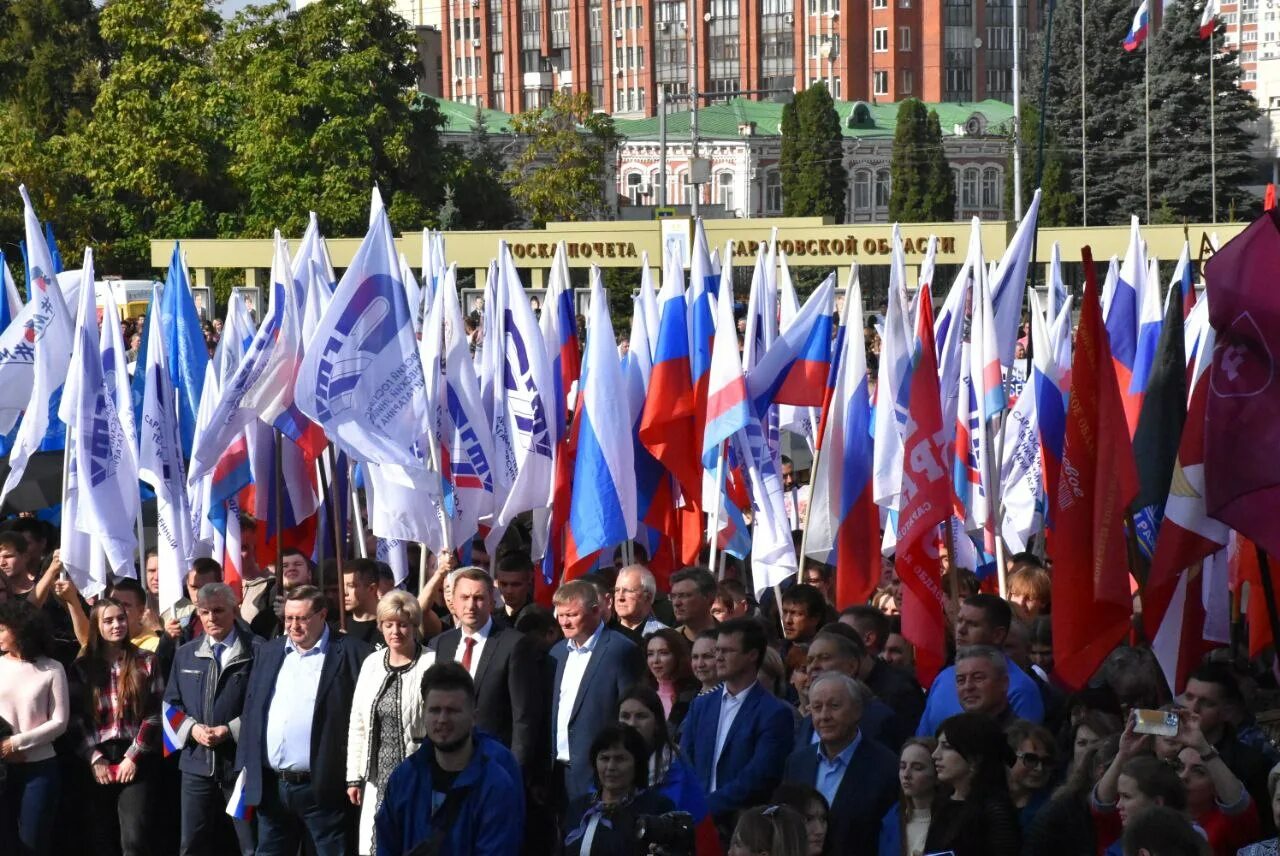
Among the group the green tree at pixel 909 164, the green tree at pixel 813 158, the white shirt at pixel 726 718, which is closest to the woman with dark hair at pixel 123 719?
the white shirt at pixel 726 718

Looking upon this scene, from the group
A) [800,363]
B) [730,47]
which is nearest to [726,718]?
[800,363]

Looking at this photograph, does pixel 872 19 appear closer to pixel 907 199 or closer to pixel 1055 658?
pixel 907 199

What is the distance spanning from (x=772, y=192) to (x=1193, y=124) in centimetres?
3814

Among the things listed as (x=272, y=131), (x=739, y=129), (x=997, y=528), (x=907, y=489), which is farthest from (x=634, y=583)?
(x=739, y=129)

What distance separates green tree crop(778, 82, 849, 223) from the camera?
94250 mm

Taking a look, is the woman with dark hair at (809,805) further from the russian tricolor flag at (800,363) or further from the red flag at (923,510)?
the russian tricolor flag at (800,363)

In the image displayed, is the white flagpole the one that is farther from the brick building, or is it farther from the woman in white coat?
the woman in white coat

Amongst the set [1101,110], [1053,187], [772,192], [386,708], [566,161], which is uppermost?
[1101,110]

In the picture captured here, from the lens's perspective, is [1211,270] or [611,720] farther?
[611,720]

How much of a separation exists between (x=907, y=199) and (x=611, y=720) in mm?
88264

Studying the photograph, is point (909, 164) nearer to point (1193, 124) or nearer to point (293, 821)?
point (1193, 124)

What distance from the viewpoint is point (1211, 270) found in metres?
7.28

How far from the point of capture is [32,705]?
8969mm

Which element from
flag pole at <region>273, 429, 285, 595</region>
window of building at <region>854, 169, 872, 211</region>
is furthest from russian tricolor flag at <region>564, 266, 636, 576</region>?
window of building at <region>854, 169, 872, 211</region>
